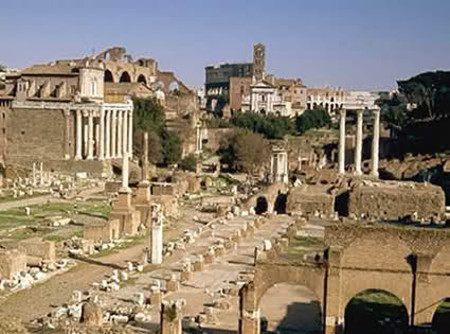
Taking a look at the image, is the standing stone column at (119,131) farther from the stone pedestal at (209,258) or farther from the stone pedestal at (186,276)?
the stone pedestal at (186,276)

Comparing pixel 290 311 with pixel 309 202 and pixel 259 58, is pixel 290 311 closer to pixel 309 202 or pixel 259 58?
pixel 309 202

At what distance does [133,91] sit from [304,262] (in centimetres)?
5627

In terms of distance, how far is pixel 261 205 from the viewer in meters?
42.1

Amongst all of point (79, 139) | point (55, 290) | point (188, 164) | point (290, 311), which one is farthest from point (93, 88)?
point (290, 311)

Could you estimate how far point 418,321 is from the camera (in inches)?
616

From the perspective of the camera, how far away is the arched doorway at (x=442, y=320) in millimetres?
16566

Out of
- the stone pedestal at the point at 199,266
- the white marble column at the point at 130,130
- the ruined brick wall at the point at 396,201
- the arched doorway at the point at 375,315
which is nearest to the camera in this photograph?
the arched doorway at the point at 375,315

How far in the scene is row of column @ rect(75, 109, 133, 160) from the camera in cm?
5591

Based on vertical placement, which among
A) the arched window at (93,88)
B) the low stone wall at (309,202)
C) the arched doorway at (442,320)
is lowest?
the arched doorway at (442,320)

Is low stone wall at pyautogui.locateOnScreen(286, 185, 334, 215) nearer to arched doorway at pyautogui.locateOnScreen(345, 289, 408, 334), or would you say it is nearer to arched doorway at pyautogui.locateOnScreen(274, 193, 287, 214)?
arched doorway at pyautogui.locateOnScreen(274, 193, 287, 214)

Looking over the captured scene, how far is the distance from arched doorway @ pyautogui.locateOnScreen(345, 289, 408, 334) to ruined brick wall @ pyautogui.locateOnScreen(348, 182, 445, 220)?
1877 cm

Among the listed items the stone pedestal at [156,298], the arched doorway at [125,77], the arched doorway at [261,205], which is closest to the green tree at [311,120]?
the arched doorway at [125,77]

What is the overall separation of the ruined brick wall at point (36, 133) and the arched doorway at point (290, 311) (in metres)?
38.3

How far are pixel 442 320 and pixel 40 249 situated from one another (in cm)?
1364
